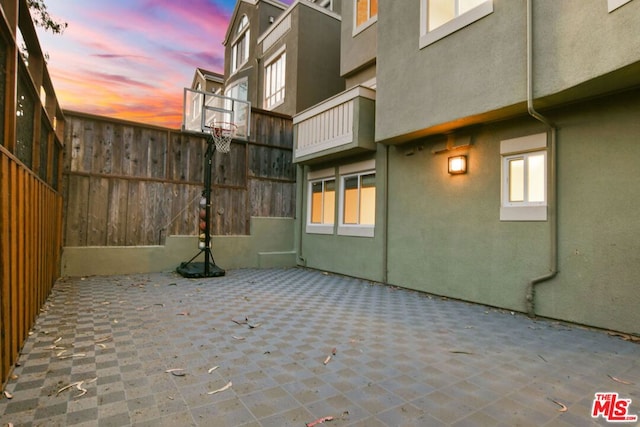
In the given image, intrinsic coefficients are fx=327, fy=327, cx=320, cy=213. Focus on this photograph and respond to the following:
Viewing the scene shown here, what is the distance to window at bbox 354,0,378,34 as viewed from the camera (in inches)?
310

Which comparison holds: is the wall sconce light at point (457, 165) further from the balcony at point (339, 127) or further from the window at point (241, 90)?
the window at point (241, 90)

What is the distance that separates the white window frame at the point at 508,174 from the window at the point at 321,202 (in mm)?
4319

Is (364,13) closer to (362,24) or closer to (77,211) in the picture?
(362,24)

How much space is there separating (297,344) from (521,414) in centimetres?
198

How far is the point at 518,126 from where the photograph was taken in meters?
4.82

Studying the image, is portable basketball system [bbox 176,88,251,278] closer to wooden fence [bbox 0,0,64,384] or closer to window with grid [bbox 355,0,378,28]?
wooden fence [bbox 0,0,64,384]

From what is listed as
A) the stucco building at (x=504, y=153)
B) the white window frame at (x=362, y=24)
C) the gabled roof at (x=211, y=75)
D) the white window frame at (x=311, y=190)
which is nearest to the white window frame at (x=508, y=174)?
the stucco building at (x=504, y=153)

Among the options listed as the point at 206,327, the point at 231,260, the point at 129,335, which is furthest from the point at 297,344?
the point at 231,260

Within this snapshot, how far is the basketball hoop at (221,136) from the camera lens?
26.2ft

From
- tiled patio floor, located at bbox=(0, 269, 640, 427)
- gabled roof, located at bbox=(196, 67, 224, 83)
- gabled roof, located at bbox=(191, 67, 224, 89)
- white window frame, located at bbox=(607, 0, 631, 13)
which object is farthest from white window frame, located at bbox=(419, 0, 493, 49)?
gabled roof, located at bbox=(196, 67, 224, 83)

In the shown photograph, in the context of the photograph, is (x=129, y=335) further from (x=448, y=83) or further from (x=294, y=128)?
(x=294, y=128)

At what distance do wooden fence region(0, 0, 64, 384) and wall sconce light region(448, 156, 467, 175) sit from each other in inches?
219

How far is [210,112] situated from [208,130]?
1.81 feet

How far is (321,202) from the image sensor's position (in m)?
9.08
